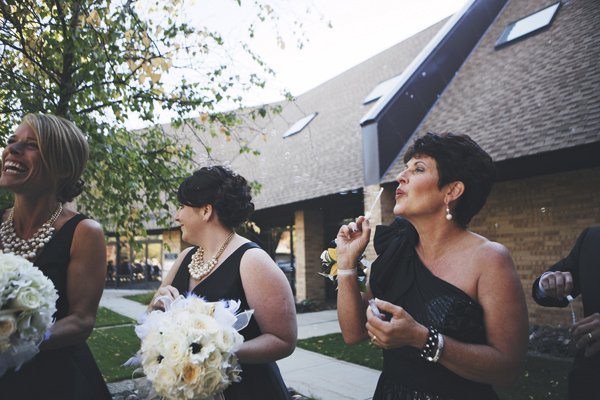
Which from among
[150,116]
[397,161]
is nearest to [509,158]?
[397,161]

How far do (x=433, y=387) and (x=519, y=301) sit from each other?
21.2 inches

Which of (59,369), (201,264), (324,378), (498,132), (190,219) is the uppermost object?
(498,132)

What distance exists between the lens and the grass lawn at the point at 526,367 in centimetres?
495

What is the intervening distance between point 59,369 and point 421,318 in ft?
5.84

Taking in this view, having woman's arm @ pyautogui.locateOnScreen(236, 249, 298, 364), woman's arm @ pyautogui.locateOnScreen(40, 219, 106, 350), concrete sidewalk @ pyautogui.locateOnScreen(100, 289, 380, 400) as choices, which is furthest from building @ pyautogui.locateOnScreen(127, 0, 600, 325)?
woman's arm @ pyautogui.locateOnScreen(236, 249, 298, 364)

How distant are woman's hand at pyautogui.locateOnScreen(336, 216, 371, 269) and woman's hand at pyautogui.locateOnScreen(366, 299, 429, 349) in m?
0.44

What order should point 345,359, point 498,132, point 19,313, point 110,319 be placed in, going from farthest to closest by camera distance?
point 110,319
point 498,132
point 345,359
point 19,313

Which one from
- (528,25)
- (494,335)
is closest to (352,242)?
(494,335)

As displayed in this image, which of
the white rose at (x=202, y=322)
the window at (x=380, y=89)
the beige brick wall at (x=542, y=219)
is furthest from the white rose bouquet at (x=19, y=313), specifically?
the window at (x=380, y=89)

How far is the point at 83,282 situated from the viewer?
2055 millimetres

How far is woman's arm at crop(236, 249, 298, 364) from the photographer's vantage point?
1998mm

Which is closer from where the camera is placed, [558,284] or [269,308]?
[269,308]

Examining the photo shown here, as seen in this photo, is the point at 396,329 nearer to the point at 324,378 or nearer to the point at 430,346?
the point at 430,346

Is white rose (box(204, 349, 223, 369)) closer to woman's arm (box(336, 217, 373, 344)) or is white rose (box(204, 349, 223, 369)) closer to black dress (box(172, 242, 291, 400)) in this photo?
black dress (box(172, 242, 291, 400))
